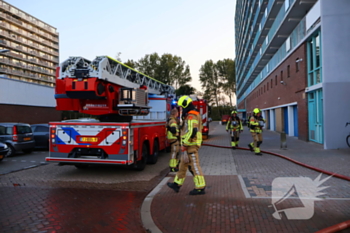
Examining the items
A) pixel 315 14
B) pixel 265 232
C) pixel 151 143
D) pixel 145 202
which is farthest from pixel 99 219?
pixel 315 14

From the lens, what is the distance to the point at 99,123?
23.4 ft

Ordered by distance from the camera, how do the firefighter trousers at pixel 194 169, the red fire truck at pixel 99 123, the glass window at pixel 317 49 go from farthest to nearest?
the glass window at pixel 317 49
the red fire truck at pixel 99 123
the firefighter trousers at pixel 194 169

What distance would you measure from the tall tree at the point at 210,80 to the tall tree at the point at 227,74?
1230mm

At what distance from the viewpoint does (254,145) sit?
1099cm

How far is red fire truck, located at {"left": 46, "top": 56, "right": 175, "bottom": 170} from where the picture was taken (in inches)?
283

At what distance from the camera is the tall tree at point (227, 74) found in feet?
266

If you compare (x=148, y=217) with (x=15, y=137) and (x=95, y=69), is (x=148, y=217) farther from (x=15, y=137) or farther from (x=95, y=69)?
(x=15, y=137)

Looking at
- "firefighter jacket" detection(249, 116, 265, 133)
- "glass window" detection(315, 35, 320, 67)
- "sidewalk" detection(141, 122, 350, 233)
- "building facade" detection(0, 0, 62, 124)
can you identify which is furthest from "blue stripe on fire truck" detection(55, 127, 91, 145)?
"building facade" detection(0, 0, 62, 124)

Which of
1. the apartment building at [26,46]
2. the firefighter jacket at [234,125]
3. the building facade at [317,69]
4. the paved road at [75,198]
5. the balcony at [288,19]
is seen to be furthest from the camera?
the apartment building at [26,46]

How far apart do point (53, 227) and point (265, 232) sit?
3.01m

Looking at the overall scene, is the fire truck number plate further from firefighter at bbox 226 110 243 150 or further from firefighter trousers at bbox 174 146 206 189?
firefighter at bbox 226 110 243 150

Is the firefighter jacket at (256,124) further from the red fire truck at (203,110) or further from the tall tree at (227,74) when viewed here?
the tall tree at (227,74)

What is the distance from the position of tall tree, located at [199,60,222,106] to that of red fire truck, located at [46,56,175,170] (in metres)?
75.1

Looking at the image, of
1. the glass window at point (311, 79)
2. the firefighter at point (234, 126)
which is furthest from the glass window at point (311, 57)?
the firefighter at point (234, 126)
